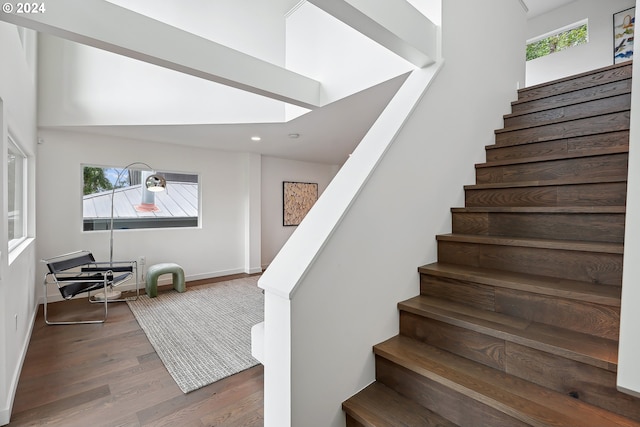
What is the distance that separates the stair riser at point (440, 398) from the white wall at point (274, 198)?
4.83 m

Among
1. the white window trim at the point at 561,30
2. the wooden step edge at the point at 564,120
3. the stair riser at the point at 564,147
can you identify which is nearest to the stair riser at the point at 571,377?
the stair riser at the point at 564,147

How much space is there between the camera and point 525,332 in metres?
1.13

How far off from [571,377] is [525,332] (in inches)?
7.0

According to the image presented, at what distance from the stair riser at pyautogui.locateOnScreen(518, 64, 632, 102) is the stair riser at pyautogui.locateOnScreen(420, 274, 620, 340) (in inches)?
72.0

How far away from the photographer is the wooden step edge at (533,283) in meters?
1.11

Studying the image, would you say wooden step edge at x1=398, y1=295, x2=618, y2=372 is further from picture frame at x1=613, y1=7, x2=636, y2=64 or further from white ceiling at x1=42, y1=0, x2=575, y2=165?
picture frame at x1=613, y1=7, x2=636, y2=64

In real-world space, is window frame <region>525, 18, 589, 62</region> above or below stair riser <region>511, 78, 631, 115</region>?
above

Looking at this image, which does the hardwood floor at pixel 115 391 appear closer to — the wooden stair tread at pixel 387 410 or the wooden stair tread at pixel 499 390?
the wooden stair tread at pixel 387 410

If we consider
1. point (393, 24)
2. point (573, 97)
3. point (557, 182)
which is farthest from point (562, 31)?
point (393, 24)

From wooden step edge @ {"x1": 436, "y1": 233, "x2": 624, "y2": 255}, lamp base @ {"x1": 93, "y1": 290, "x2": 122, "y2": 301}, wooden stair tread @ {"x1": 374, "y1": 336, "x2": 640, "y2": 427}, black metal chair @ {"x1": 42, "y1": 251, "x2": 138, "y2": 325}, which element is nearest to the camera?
wooden stair tread @ {"x1": 374, "y1": 336, "x2": 640, "y2": 427}

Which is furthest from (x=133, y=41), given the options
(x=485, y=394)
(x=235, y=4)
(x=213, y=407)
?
(x=485, y=394)

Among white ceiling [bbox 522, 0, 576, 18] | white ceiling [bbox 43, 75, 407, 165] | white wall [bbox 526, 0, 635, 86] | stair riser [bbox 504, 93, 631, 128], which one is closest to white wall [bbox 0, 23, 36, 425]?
white ceiling [bbox 43, 75, 407, 165]

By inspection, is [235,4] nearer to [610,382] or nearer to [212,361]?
[212,361]

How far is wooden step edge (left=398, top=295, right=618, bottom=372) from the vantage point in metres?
0.97
